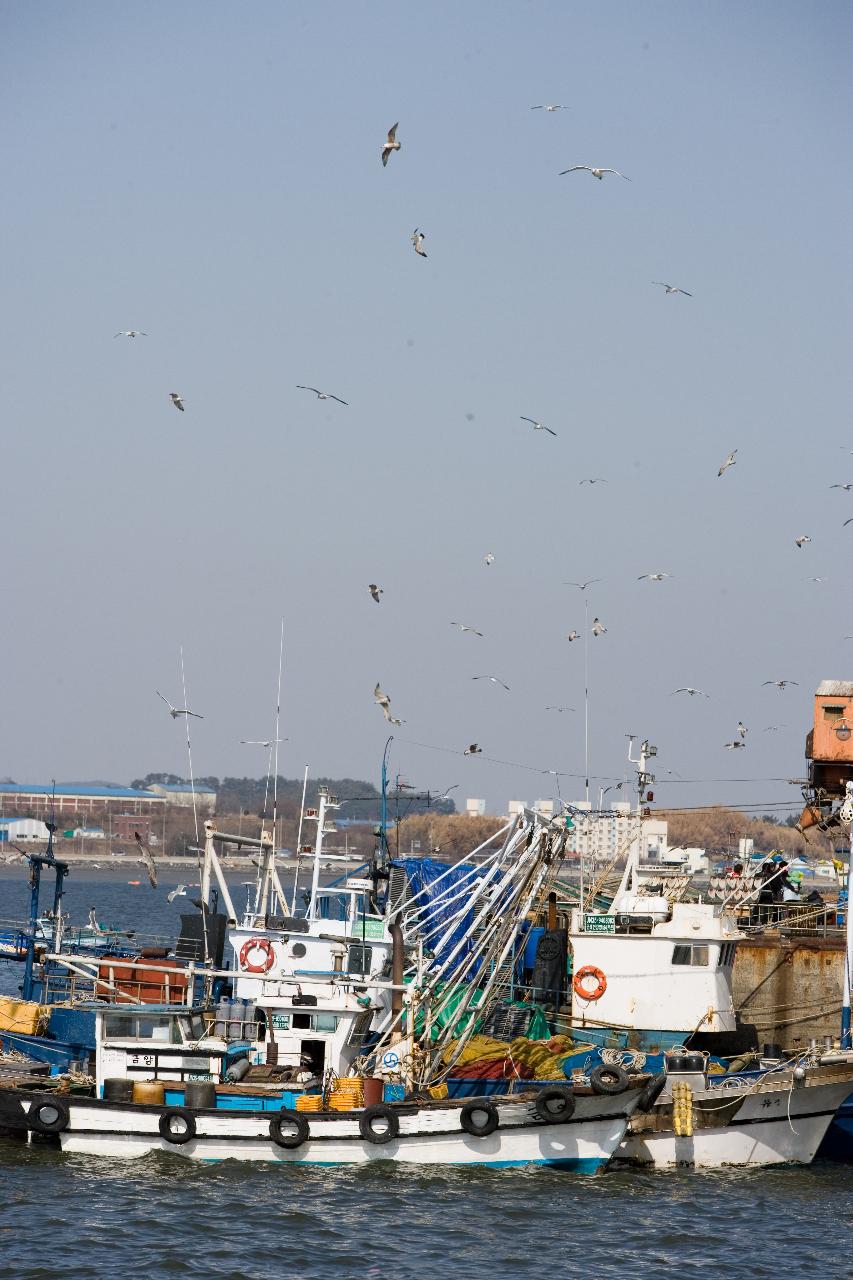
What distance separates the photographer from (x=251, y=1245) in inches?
933

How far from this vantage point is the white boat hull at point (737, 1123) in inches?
1131

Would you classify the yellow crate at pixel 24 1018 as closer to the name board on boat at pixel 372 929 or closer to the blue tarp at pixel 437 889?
the name board on boat at pixel 372 929

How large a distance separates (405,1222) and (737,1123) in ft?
23.3

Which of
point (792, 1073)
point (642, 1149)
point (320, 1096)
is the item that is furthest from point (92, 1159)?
Answer: point (792, 1073)

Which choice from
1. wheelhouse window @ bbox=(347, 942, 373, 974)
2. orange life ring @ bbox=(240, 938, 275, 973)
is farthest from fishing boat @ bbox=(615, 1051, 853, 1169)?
orange life ring @ bbox=(240, 938, 275, 973)

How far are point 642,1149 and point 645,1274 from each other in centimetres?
576

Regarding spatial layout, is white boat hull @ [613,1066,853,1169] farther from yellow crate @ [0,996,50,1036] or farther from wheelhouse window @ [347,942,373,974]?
yellow crate @ [0,996,50,1036]

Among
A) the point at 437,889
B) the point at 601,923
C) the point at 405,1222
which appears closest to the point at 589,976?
the point at 601,923

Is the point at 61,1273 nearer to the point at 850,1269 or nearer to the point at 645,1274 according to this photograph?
the point at 645,1274

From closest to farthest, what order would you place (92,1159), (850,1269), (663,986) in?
(850,1269) < (92,1159) < (663,986)

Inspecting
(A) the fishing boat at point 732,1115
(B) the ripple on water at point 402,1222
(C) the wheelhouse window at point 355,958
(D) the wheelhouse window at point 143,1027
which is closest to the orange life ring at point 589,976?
(A) the fishing boat at point 732,1115

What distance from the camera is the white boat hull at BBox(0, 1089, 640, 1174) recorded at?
1073 inches

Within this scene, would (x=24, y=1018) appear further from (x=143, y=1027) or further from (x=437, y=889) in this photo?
(x=437, y=889)

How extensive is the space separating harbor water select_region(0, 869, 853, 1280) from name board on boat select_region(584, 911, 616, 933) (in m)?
5.65
